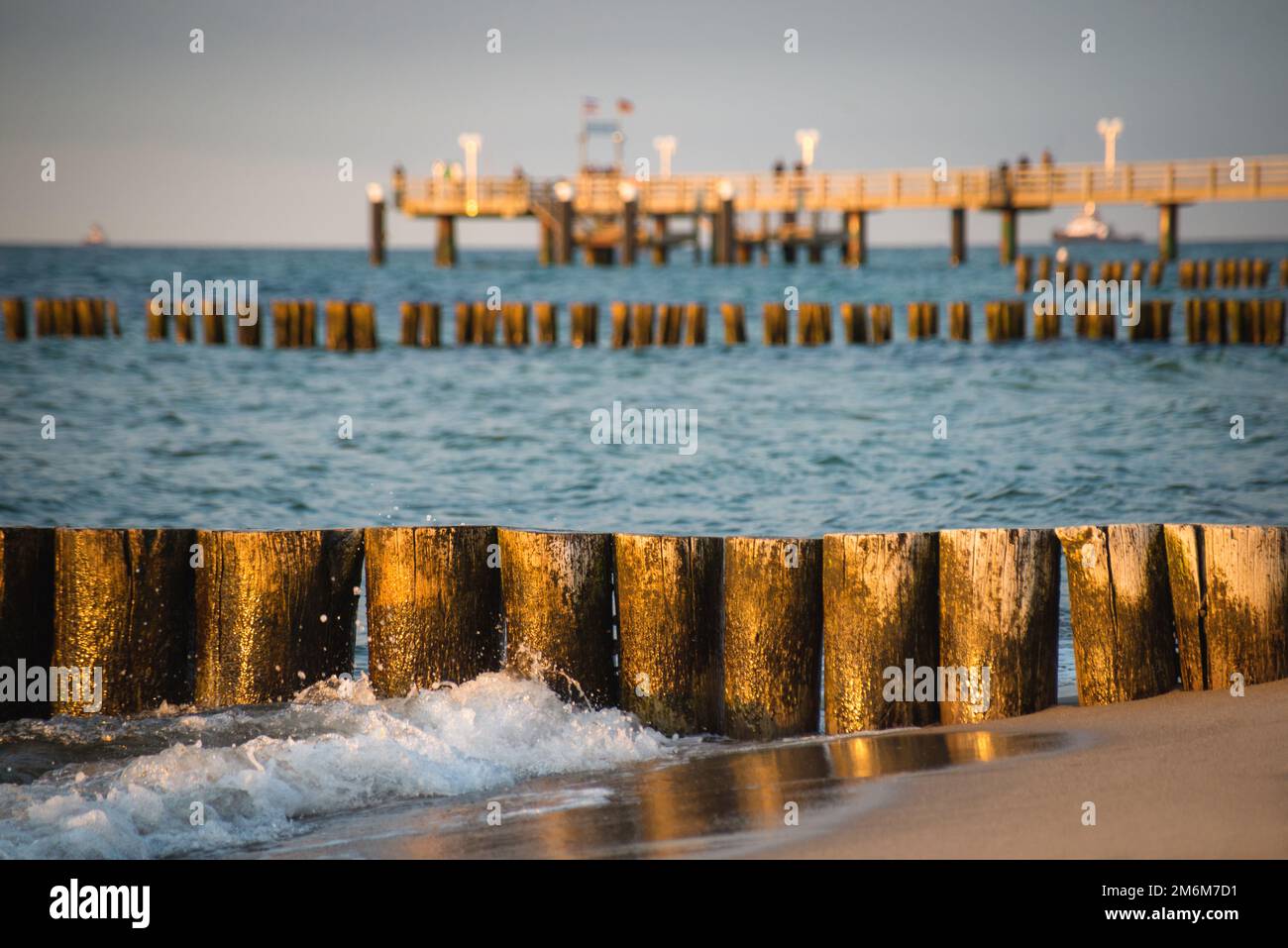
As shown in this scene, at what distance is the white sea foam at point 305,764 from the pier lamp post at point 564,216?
57539mm

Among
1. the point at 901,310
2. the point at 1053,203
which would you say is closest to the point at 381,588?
the point at 901,310

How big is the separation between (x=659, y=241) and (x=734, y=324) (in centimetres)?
4274

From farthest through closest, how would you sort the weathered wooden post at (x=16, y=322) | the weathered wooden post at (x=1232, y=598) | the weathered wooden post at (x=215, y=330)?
the weathered wooden post at (x=16, y=322) < the weathered wooden post at (x=215, y=330) < the weathered wooden post at (x=1232, y=598)

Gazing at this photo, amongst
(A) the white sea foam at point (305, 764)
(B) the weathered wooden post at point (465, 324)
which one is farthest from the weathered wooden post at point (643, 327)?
(A) the white sea foam at point (305, 764)

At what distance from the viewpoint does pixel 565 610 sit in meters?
6.58

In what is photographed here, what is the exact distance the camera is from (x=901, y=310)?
132 feet

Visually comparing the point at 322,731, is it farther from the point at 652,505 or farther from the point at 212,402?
the point at 212,402

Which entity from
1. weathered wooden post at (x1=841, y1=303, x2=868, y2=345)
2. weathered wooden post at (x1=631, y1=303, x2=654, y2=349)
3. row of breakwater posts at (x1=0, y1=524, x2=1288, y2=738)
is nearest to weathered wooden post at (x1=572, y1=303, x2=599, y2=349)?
weathered wooden post at (x1=631, y1=303, x2=654, y2=349)

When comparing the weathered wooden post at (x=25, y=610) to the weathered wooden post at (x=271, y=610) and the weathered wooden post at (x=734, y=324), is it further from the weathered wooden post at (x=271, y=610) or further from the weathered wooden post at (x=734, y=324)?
the weathered wooden post at (x=734, y=324)

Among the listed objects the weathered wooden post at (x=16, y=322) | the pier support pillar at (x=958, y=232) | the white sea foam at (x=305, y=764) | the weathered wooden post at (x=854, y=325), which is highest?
the pier support pillar at (x=958, y=232)

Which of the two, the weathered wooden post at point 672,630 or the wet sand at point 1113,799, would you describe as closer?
the wet sand at point 1113,799

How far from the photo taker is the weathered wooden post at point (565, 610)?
657cm
